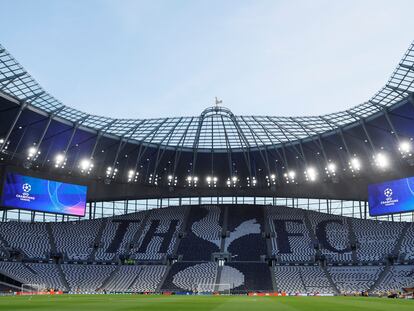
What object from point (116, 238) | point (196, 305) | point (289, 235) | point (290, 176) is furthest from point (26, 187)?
point (196, 305)

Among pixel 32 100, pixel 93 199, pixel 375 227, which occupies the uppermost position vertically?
pixel 32 100

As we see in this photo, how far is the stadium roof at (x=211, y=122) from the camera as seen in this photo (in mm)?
52438

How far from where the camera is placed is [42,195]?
6800 centimetres

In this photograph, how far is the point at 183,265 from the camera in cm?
7112

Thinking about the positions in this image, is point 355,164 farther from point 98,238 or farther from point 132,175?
point 98,238

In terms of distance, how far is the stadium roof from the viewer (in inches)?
2064

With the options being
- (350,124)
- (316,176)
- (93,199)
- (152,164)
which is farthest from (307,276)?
(93,199)

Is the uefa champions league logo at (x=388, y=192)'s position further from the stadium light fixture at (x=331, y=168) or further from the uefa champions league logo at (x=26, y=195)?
the uefa champions league logo at (x=26, y=195)

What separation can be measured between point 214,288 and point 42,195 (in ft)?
101

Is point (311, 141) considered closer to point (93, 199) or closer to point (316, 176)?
point (316, 176)

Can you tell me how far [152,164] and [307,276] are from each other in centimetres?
3459

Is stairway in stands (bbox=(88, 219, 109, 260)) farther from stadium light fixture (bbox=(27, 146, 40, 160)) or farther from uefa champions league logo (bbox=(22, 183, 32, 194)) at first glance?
stadium light fixture (bbox=(27, 146, 40, 160))

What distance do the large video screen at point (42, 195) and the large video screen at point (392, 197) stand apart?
48005mm

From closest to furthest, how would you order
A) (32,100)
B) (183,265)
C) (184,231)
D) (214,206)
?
1. (32,100)
2. (183,265)
3. (184,231)
4. (214,206)
